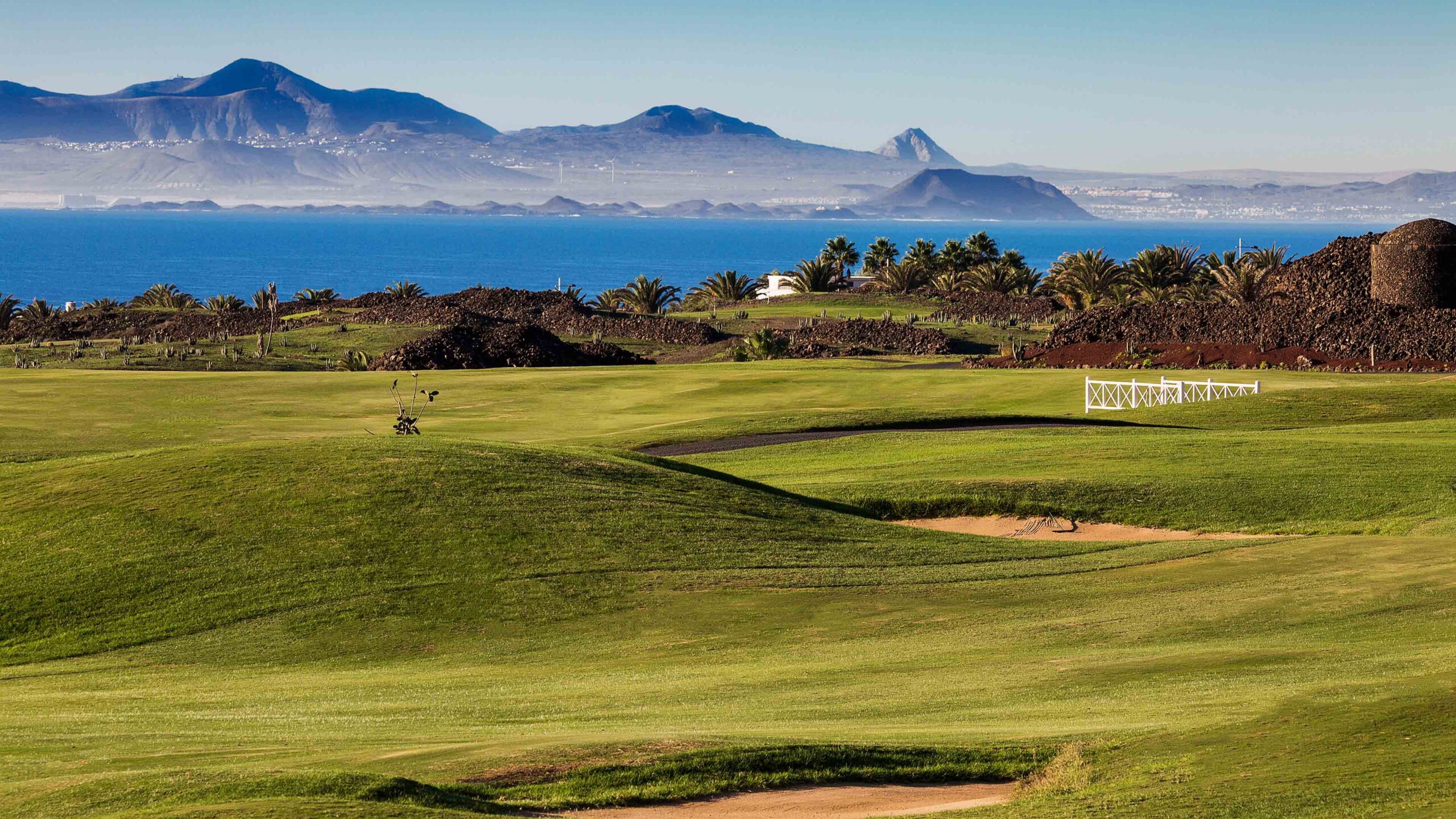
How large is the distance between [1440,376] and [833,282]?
63621 mm

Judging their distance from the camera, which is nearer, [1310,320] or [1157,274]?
[1310,320]

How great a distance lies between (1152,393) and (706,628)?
29.8 m

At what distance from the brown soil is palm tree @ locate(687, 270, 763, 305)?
4810cm

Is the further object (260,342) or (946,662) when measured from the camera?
(260,342)

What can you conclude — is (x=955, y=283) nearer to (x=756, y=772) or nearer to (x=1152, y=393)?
(x=1152, y=393)

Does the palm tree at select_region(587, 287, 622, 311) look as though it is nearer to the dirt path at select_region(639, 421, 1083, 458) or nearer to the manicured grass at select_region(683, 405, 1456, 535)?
the dirt path at select_region(639, 421, 1083, 458)

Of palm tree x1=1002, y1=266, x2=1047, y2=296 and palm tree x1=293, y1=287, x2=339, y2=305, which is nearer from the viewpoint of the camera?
palm tree x1=293, y1=287, x2=339, y2=305

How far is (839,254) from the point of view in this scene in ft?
387

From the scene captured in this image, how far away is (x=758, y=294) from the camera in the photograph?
118 m

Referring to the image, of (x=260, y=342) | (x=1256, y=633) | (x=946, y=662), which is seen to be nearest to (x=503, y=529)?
(x=946, y=662)

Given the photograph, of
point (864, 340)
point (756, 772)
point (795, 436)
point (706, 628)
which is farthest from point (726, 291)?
point (756, 772)

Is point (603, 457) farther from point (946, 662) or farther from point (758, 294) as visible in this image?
point (758, 294)

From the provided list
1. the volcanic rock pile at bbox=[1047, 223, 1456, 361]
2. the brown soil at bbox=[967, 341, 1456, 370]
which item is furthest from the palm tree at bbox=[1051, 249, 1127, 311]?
the brown soil at bbox=[967, 341, 1456, 370]

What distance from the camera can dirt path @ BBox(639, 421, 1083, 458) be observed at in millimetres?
35094
